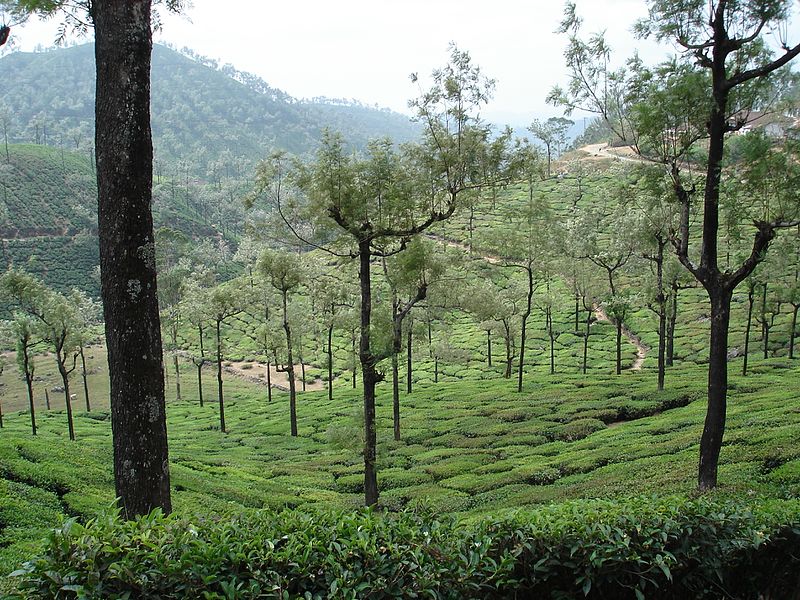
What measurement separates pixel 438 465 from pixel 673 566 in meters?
14.9

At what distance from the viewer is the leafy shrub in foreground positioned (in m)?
3.88

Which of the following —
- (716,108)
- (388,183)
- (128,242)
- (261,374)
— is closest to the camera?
(128,242)

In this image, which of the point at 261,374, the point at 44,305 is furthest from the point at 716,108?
the point at 261,374

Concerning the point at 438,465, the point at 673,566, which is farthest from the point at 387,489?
the point at 673,566

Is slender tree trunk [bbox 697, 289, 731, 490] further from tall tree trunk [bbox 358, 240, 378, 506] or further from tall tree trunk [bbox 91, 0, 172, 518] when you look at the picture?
tall tree trunk [bbox 91, 0, 172, 518]

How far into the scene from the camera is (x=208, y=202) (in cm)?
12606

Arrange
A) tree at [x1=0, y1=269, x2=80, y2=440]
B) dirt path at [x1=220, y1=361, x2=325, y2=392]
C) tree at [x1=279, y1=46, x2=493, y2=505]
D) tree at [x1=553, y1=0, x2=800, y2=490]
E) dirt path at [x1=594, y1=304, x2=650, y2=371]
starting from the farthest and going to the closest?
1. dirt path at [x1=220, y1=361, x2=325, y2=392]
2. dirt path at [x1=594, y1=304, x2=650, y2=371]
3. tree at [x1=0, y1=269, x2=80, y2=440]
4. tree at [x1=279, y1=46, x2=493, y2=505]
5. tree at [x1=553, y1=0, x2=800, y2=490]

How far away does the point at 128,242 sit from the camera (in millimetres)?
5559

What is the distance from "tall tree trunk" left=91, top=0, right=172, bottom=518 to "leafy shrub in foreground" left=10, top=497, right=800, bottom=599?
1414 millimetres

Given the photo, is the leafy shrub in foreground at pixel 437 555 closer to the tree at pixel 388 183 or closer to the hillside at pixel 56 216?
the tree at pixel 388 183

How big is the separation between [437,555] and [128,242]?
4.34 m

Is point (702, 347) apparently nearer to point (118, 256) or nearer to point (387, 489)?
point (387, 489)

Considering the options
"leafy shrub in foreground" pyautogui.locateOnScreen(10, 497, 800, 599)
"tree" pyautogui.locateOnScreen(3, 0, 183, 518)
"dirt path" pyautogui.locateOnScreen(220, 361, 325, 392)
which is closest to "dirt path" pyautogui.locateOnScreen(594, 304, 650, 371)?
"dirt path" pyautogui.locateOnScreen(220, 361, 325, 392)

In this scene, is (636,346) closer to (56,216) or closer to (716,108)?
(716,108)
